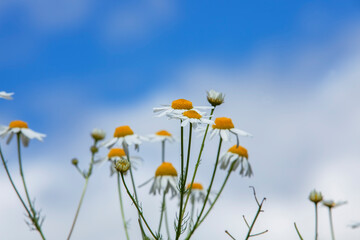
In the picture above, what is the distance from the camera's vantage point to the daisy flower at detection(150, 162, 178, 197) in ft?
14.5

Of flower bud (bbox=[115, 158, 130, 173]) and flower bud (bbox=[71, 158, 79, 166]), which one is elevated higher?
flower bud (bbox=[115, 158, 130, 173])

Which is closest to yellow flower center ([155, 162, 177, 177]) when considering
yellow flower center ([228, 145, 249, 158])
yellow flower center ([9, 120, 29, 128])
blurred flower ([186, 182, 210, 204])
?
yellow flower center ([228, 145, 249, 158])

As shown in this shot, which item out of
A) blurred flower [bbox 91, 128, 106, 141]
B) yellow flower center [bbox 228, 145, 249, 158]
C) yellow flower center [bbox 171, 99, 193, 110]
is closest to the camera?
yellow flower center [bbox 171, 99, 193, 110]

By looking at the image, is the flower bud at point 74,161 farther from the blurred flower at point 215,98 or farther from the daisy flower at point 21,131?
the blurred flower at point 215,98

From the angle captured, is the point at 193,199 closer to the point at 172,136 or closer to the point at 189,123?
the point at 172,136

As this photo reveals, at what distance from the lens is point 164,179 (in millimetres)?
4441

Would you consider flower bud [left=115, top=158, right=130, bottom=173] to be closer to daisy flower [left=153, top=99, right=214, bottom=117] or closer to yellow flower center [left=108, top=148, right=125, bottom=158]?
daisy flower [left=153, top=99, right=214, bottom=117]

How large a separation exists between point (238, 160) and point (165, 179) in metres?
0.77

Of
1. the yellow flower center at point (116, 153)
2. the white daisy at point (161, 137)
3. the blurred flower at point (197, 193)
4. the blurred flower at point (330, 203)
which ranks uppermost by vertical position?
the white daisy at point (161, 137)

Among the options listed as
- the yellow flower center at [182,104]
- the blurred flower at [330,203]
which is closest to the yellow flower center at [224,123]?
the yellow flower center at [182,104]

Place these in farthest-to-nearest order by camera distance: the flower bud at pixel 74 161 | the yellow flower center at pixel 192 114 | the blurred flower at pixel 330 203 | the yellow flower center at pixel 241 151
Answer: the flower bud at pixel 74 161
the blurred flower at pixel 330 203
the yellow flower center at pixel 241 151
the yellow flower center at pixel 192 114

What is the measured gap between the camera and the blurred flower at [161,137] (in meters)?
5.27

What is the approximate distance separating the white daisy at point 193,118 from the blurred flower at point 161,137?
6.34 feet

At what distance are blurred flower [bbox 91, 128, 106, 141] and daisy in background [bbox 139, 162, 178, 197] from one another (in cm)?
118
